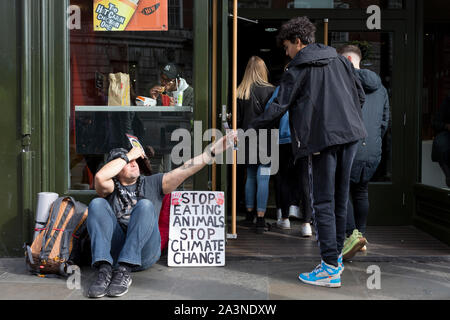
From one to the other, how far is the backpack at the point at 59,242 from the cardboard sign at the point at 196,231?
73 centimetres

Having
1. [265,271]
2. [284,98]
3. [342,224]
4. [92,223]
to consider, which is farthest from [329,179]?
[92,223]

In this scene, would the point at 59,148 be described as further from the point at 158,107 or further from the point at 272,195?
the point at 272,195

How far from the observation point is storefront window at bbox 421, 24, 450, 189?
17.7 ft

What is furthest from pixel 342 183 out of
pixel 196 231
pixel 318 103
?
pixel 196 231

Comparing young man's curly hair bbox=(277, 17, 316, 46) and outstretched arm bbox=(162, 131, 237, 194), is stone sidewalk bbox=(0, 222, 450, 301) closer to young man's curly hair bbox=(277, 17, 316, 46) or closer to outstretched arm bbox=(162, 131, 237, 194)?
outstretched arm bbox=(162, 131, 237, 194)

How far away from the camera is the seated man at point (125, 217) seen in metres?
3.47

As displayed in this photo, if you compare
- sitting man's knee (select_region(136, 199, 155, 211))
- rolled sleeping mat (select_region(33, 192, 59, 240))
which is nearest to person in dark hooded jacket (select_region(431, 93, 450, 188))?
sitting man's knee (select_region(136, 199, 155, 211))

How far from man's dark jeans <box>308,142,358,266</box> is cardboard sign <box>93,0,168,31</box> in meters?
2.05

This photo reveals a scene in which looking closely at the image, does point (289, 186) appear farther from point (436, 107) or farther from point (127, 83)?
point (127, 83)

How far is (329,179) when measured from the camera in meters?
3.43

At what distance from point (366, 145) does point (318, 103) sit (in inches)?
43.3

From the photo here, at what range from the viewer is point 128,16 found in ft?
14.9
